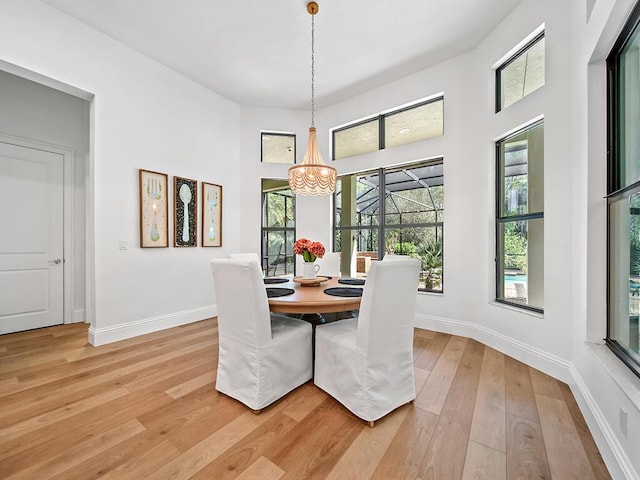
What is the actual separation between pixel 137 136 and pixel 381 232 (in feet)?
10.8

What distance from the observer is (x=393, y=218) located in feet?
12.9

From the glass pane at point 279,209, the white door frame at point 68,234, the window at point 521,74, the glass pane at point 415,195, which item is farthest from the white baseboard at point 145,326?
the window at point 521,74

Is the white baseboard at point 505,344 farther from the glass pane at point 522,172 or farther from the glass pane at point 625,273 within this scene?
the glass pane at point 522,172

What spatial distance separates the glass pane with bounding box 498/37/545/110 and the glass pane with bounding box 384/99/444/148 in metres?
0.70

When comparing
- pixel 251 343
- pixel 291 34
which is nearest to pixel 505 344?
pixel 251 343

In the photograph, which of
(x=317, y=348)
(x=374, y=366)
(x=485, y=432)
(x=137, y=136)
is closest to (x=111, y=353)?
Answer: (x=317, y=348)

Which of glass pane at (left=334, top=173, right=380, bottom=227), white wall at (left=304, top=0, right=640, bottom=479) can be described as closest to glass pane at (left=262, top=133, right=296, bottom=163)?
glass pane at (left=334, top=173, right=380, bottom=227)

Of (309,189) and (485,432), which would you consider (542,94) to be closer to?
(309,189)

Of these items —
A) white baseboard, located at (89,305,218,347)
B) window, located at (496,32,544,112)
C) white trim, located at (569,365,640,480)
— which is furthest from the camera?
white baseboard, located at (89,305,218,347)

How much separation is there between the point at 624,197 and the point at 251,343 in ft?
7.72

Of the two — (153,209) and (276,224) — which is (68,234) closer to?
(153,209)

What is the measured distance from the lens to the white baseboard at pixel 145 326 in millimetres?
2914

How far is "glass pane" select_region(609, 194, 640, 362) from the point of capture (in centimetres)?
145

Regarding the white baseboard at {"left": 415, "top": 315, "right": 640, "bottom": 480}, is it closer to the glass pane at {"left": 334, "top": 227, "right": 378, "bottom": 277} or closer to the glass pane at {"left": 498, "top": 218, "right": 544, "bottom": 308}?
the glass pane at {"left": 498, "top": 218, "right": 544, "bottom": 308}
